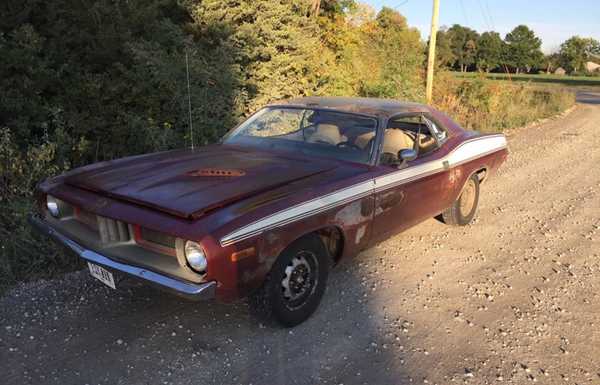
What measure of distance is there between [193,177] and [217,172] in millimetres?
191

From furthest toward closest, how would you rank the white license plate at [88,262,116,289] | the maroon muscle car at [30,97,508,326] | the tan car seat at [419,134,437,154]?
the tan car seat at [419,134,437,154]
the white license plate at [88,262,116,289]
the maroon muscle car at [30,97,508,326]

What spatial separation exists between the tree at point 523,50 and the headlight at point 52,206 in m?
72.5

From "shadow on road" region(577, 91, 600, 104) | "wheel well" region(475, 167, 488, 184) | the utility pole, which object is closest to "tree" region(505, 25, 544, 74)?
"shadow on road" region(577, 91, 600, 104)

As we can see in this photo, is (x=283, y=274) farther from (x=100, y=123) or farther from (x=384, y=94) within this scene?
(x=384, y=94)

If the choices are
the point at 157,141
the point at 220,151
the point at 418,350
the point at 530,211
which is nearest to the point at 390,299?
the point at 418,350

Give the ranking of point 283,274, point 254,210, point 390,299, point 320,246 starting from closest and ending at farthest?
point 254,210 → point 283,274 → point 320,246 → point 390,299

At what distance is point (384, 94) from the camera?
1282cm

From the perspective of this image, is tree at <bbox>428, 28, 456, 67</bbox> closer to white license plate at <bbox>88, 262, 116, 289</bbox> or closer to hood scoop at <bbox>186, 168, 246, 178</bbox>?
hood scoop at <bbox>186, 168, 246, 178</bbox>

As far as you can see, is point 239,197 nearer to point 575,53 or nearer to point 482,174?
point 482,174

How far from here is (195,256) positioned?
2.75 m

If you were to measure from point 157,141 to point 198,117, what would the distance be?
54.0 inches

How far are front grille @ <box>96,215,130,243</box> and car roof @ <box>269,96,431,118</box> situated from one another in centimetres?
217

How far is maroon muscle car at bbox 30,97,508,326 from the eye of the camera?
111 inches

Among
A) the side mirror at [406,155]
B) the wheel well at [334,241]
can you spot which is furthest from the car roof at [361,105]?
the wheel well at [334,241]
